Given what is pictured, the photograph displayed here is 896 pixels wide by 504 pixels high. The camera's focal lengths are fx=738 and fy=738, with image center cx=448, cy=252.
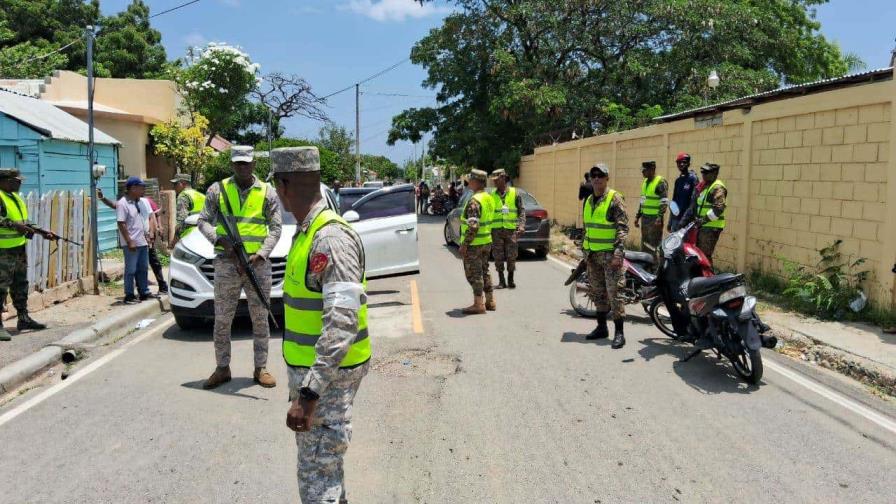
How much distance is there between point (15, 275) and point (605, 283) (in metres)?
6.38

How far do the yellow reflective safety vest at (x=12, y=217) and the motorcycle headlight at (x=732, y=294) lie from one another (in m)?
7.12

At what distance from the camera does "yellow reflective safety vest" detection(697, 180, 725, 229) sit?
954 cm

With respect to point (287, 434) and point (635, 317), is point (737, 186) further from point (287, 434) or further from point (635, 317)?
point (287, 434)

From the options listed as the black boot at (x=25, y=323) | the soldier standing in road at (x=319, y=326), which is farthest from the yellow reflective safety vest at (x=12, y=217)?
the soldier standing in road at (x=319, y=326)

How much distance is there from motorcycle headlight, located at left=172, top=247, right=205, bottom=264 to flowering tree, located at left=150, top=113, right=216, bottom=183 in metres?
17.8

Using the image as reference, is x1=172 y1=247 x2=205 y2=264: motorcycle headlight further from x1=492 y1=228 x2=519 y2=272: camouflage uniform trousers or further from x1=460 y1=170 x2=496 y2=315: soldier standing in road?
x1=492 y1=228 x2=519 y2=272: camouflage uniform trousers

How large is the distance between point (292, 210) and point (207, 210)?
3455 millimetres

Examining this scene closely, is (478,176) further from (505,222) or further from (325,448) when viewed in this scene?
(325,448)

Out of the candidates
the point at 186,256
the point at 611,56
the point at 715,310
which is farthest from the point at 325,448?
the point at 611,56

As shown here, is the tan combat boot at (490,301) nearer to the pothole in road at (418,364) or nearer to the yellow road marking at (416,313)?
the yellow road marking at (416,313)

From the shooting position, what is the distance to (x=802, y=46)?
29688mm

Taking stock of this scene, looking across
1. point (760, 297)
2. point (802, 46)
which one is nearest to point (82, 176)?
point (760, 297)

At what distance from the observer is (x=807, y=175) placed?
9609 millimetres

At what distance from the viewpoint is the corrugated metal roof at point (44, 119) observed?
13508mm
